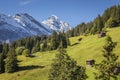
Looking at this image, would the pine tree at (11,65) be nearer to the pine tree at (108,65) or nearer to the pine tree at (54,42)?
the pine tree at (54,42)

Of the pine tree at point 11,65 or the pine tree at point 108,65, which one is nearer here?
the pine tree at point 108,65

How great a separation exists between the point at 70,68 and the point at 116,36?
298ft

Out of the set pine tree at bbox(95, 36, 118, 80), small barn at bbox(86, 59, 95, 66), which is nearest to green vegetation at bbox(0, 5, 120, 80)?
pine tree at bbox(95, 36, 118, 80)

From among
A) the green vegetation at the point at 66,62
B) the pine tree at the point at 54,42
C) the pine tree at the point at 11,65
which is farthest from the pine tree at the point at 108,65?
the pine tree at the point at 54,42

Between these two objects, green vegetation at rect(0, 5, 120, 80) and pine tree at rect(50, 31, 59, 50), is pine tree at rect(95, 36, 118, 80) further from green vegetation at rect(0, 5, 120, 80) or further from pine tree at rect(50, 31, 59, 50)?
pine tree at rect(50, 31, 59, 50)

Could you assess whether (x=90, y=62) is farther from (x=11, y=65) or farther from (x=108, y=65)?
(x=108, y=65)

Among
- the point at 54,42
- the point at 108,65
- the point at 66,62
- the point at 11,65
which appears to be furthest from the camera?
the point at 54,42

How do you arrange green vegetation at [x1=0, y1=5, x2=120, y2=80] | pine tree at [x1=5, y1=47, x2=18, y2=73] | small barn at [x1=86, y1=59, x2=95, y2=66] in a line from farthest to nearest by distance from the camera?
pine tree at [x1=5, y1=47, x2=18, y2=73], small barn at [x1=86, y1=59, x2=95, y2=66], green vegetation at [x1=0, y1=5, x2=120, y2=80]

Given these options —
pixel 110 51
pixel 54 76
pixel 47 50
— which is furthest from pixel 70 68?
pixel 47 50

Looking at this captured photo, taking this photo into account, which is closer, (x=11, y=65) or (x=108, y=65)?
(x=108, y=65)

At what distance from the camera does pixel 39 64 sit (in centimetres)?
13338

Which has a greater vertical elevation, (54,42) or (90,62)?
(54,42)

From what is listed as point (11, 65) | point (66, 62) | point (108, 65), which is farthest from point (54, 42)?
point (108, 65)

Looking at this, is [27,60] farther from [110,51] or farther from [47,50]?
[110,51]
